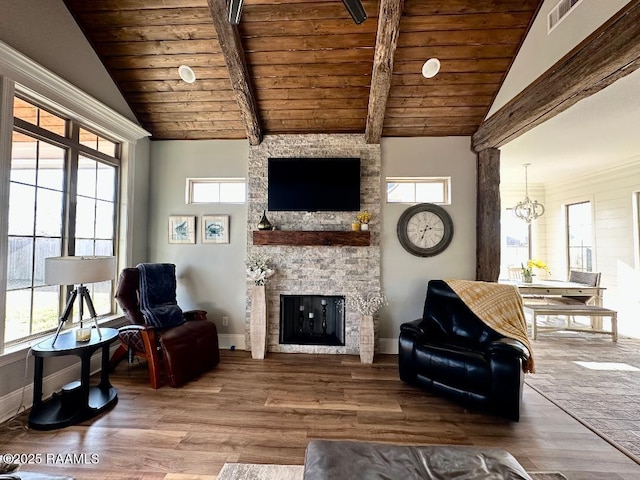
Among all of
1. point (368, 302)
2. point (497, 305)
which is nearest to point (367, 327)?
point (368, 302)

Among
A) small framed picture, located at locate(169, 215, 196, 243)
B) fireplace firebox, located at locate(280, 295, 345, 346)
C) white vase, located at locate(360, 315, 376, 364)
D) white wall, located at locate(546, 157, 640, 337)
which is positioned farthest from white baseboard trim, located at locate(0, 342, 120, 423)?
white wall, located at locate(546, 157, 640, 337)

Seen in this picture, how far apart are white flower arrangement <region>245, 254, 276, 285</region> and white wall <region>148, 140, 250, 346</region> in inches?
8.3

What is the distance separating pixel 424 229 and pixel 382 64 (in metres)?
2.11

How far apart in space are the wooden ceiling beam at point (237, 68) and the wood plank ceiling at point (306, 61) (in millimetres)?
123

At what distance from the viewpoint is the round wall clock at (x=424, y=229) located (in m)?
4.01

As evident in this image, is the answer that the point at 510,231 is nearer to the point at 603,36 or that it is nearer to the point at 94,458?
the point at 603,36

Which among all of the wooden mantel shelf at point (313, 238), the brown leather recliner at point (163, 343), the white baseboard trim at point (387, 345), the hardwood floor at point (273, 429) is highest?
the wooden mantel shelf at point (313, 238)

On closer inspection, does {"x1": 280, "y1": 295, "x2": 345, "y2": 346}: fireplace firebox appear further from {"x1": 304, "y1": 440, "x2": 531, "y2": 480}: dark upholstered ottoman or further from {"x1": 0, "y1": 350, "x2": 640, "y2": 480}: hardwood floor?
{"x1": 304, "y1": 440, "x2": 531, "y2": 480}: dark upholstered ottoman

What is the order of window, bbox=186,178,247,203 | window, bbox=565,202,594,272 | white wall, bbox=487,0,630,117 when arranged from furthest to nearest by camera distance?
window, bbox=565,202,594,272 < window, bbox=186,178,247,203 < white wall, bbox=487,0,630,117

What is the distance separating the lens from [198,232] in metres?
4.21

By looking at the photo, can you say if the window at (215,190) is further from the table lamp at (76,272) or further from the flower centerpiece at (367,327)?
the flower centerpiece at (367,327)

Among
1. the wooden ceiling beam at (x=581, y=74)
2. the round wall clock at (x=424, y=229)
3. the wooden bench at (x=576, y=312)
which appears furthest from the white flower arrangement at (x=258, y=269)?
the wooden bench at (x=576, y=312)

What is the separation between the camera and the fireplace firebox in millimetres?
4055

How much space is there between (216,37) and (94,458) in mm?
3893
